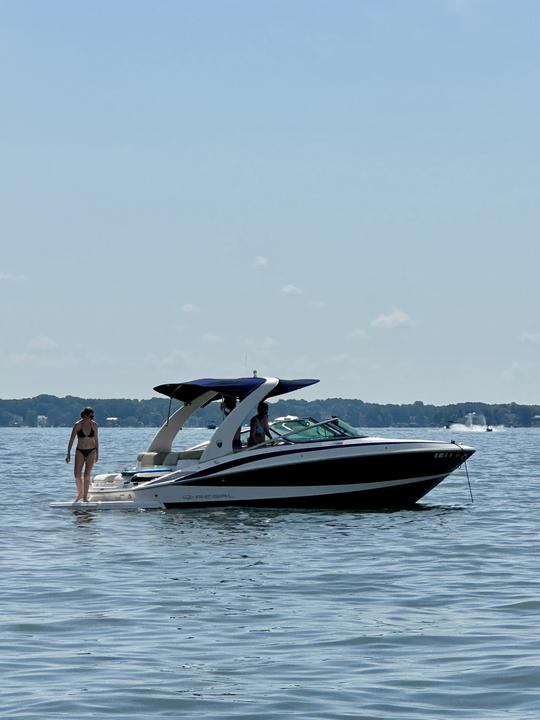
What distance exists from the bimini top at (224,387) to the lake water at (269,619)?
115 inches

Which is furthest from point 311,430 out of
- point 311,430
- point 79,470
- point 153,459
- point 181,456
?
point 79,470

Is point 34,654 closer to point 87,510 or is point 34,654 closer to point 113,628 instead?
point 113,628

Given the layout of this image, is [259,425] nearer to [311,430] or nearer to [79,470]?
[311,430]

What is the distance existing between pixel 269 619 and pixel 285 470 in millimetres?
11721

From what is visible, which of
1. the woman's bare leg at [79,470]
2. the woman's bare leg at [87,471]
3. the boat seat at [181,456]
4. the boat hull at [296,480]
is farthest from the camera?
the boat seat at [181,456]

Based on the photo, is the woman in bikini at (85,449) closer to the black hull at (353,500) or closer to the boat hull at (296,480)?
the boat hull at (296,480)

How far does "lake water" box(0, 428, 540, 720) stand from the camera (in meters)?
8.76

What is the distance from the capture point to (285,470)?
2373 centimetres

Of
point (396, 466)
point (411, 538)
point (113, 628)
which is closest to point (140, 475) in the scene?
point (396, 466)

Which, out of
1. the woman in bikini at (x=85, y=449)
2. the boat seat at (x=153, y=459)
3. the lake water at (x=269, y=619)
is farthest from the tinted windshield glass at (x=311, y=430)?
the woman in bikini at (x=85, y=449)

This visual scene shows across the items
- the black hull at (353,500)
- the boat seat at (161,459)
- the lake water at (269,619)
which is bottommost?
the lake water at (269,619)

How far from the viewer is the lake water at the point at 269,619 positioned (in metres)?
8.76

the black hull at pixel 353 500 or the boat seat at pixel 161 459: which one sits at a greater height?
the boat seat at pixel 161 459

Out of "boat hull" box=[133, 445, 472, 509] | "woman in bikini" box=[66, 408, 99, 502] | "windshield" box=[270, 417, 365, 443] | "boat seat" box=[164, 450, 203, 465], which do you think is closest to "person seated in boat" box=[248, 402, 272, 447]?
"windshield" box=[270, 417, 365, 443]
